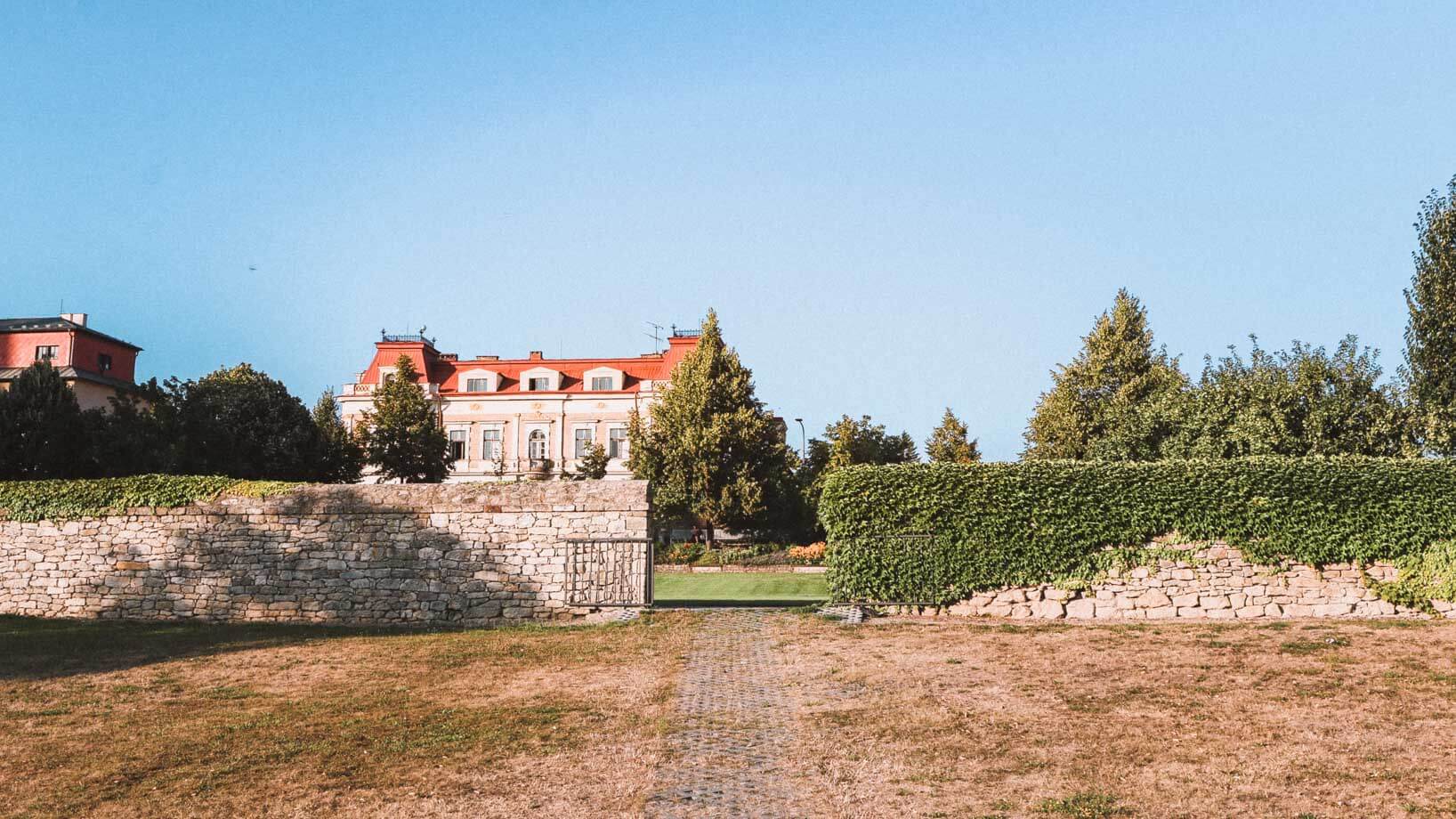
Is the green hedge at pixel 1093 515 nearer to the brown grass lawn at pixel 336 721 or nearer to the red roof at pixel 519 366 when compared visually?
the brown grass lawn at pixel 336 721

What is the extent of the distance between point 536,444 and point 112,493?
132 feet

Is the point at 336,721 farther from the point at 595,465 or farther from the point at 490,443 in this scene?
the point at 490,443

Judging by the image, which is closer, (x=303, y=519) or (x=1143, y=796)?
(x=1143, y=796)

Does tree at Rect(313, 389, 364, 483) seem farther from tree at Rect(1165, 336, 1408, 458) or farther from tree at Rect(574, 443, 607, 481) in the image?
tree at Rect(1165, 336, 1408, 458)

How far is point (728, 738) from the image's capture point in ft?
31.0

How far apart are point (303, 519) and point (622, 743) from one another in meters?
11.3

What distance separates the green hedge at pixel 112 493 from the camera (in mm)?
18609

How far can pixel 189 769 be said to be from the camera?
8422mm

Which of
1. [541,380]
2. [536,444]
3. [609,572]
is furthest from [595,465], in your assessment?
[609,572]

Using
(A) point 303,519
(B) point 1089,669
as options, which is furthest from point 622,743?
(A) point 303,519

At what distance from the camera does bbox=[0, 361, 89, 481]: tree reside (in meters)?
26.4

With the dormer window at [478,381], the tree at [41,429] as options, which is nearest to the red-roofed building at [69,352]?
the tree at [41,429]

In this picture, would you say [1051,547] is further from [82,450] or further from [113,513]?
[82,450]

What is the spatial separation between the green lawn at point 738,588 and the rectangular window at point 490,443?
2746cm
